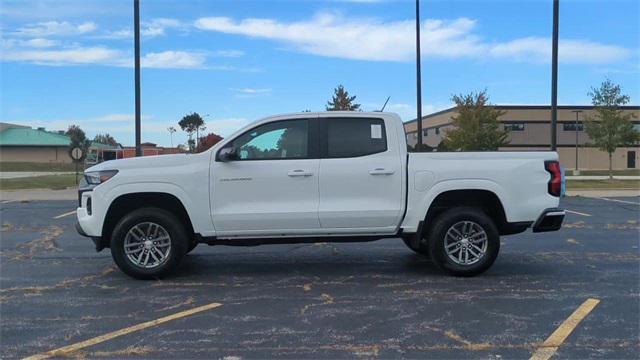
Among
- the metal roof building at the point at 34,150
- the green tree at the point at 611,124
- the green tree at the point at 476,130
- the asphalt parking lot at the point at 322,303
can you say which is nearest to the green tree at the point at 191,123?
the metal roof building at the point at 34,150

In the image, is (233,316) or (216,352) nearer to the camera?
(216,352)

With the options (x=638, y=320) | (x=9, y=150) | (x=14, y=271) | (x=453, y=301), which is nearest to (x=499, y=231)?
(x=453, y=301)

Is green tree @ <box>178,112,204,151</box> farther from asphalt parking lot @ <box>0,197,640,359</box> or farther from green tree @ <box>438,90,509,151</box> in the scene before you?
asphalt parking lot @ <box>0,197,640,359</box>

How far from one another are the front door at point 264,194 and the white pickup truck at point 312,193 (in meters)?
0.01

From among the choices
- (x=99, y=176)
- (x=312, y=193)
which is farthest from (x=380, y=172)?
(x=99, y=176)

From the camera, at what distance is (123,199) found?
6922 mm

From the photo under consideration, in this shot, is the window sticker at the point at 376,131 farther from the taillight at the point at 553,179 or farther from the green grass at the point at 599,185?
the green grass at the point at 599,185

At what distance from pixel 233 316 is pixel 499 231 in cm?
352

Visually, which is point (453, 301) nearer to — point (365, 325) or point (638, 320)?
point (365, 325)

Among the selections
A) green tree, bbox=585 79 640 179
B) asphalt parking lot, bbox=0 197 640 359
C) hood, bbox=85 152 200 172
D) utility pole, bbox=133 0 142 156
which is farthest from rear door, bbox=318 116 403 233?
green tree, bbox=585 79 640 179

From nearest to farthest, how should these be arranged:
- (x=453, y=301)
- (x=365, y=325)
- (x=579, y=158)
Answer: (x=365, y=325) → (x=453, y=301) → (x=579, y=158)

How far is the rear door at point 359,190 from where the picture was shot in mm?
6891

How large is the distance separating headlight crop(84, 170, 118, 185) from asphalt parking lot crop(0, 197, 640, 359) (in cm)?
116

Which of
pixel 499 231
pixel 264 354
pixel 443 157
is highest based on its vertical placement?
pixel 443 157
